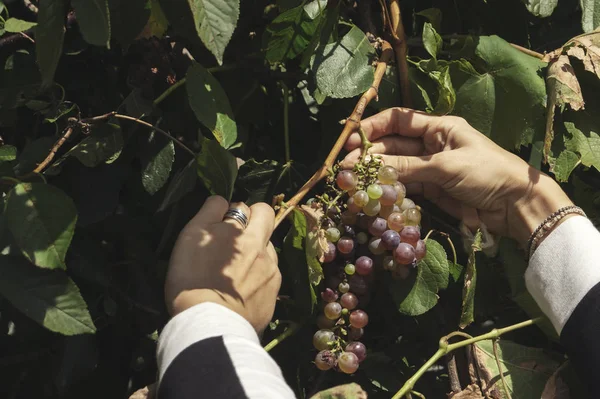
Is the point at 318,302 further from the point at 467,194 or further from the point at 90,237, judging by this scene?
the point at 90,237

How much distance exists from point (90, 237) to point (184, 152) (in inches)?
9.8

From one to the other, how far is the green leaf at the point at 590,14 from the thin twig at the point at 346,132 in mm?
377

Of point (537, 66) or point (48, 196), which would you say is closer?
point (48, 196)

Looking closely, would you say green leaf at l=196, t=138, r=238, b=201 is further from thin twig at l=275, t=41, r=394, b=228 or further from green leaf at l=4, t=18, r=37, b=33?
green leaf at l=4, t=18, r=37, b=33

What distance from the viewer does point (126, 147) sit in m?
1.28

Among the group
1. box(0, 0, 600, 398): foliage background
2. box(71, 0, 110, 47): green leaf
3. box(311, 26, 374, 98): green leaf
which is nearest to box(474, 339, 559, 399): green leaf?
box(0, 0, 600, 398): foliage background

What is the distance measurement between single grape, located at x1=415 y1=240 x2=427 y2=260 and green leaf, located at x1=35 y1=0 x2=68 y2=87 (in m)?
0.67

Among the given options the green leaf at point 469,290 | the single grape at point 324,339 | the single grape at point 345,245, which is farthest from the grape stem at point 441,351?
the single grape at point 345,245

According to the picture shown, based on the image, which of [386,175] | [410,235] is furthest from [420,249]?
[386,175]

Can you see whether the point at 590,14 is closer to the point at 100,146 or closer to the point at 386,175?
the point at 386,175

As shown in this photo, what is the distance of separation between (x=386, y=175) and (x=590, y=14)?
1.76ft

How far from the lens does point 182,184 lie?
3.84 ft

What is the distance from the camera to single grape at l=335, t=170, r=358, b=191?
110 centimetres

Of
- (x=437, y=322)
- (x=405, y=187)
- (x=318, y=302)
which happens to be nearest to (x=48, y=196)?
(x=318, y=302)
